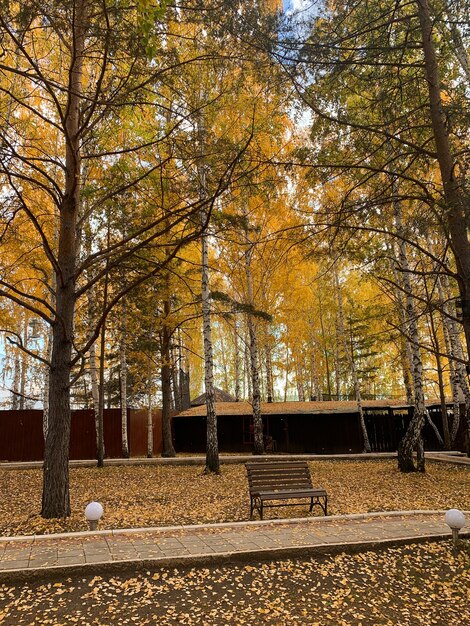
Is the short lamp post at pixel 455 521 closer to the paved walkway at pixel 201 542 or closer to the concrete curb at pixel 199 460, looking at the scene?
the paved walkway at pixel 201 542

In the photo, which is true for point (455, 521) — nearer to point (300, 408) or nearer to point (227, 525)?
point (227, 525)

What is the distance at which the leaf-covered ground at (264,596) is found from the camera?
381 centimetres

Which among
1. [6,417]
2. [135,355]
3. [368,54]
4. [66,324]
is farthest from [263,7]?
[6,417]

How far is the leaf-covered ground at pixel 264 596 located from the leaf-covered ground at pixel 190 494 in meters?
1.89

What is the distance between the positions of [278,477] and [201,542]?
2163mm

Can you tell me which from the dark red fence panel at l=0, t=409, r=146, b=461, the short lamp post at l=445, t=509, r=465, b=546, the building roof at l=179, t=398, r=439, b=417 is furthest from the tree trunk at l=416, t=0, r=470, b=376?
the dark red fence panel at l=0, t=409, r=146, b=461

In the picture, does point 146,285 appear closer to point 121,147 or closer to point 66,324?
point 121,147

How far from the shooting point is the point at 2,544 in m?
5.08

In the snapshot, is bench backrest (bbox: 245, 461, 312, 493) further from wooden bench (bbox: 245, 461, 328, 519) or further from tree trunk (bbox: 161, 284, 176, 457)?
tree trunk (bbox: 161, 284, 176, 457)

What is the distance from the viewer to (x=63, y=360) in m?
6.69

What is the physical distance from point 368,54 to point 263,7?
5.10ft

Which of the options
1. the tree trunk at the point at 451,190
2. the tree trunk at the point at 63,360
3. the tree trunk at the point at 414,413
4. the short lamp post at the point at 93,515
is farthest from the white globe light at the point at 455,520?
the tree trunk at the point at 414,413

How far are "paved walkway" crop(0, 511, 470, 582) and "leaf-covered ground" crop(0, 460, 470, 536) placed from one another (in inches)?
26.3

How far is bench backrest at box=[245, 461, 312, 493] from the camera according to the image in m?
6.97
